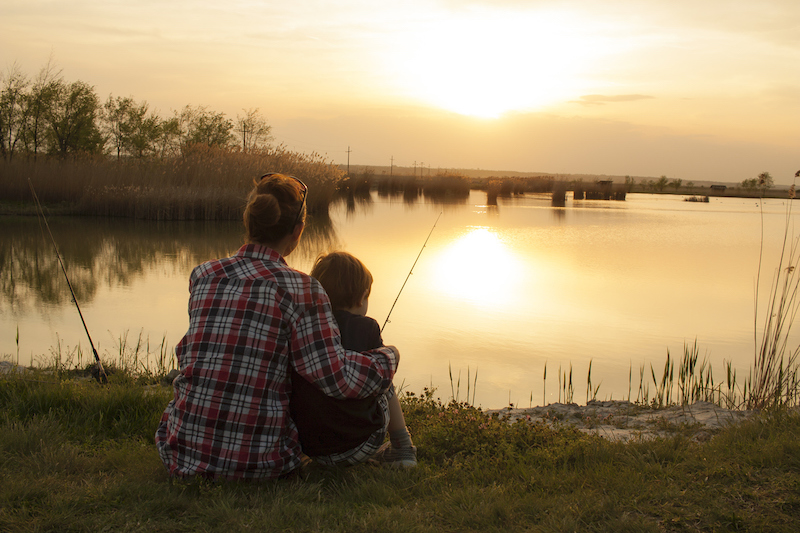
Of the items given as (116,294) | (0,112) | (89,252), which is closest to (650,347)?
(116,294)

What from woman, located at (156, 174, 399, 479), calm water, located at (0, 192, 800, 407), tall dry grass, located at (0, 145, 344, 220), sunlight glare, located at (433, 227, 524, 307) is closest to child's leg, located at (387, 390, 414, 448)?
woman, located at (156, 174, 399, 479)

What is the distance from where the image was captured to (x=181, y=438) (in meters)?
2.14

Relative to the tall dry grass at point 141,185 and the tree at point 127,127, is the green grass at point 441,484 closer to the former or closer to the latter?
the tall dry grass at point 141,185

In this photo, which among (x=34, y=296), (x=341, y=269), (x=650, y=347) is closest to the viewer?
(x=341, y=269)

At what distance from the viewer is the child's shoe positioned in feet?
8.16

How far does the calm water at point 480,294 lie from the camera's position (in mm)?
5445

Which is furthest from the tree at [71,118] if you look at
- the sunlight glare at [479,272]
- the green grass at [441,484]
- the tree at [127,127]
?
the green grass at [441,484]

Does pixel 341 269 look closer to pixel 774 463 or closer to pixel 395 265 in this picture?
pixel 774 463

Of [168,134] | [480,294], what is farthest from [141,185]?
[168,134]

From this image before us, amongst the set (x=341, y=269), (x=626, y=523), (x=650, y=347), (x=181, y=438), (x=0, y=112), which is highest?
(x=0, y=112)

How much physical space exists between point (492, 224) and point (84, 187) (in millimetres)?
11895

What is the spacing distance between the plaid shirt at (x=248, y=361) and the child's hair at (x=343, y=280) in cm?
25

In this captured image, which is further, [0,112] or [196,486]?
[0,112]

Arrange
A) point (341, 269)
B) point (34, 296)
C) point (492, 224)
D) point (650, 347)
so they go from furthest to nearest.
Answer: point (492, 224), point (34, 296), point (650, 347), point (341, 269)
